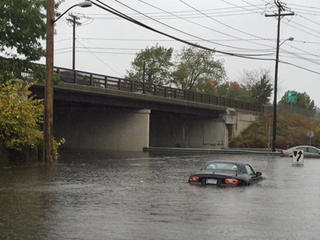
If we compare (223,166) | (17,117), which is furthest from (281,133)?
(223,166)

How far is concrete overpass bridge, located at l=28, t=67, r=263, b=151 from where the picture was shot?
133 feet

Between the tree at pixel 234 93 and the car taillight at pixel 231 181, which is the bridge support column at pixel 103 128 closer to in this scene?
the car taillight at pixel 231 181

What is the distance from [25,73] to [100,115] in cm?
2074

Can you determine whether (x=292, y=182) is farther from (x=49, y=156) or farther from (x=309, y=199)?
(x=49, y=156)

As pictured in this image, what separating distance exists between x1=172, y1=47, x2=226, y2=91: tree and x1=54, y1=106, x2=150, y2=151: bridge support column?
107ft

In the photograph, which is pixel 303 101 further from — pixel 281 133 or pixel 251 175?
pixel 251 175

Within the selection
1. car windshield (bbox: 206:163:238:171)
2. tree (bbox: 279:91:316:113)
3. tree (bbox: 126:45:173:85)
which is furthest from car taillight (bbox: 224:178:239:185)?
tree (bbox: 279:91:316:113)

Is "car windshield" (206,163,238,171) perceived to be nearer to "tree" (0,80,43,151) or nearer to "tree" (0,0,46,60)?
"tree" (0,80,43,151)

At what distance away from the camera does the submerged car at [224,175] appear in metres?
17.0

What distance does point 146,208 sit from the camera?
12211 millimetres

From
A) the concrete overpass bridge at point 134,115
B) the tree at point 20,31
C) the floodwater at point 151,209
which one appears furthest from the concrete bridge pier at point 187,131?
the floodwater at point 151,209

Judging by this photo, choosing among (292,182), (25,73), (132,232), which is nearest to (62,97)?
(25,73)

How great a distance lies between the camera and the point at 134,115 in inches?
1959

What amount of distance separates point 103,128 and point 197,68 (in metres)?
37.0
